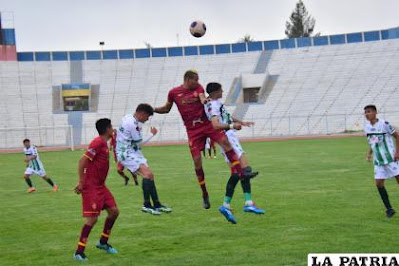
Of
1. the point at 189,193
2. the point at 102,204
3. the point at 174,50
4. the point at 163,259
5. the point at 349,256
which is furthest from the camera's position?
the point at 174,50

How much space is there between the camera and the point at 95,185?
905cm

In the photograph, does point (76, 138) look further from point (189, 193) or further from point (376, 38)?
point (189, 193)

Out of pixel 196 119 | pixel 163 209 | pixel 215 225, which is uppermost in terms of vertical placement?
pixel 196 119

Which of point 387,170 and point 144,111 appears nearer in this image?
point 387,170

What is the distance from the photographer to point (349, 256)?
22.9 ft

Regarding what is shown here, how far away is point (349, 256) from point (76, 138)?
48423 mm

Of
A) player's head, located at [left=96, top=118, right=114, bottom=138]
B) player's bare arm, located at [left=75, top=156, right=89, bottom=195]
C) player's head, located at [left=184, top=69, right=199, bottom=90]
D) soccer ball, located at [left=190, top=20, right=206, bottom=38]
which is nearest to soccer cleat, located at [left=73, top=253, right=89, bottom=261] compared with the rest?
player's bare arm, located at [left=75, top=156, right=89, bottom=195]

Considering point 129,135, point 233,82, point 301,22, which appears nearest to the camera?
point 129,135

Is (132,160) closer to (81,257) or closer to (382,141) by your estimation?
(81,257)

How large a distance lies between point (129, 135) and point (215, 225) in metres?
2.62

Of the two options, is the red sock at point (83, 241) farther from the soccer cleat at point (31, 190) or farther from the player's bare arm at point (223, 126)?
the soccer cleat at point (31, 190)

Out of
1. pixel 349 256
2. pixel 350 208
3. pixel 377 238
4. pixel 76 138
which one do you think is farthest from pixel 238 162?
pixel 76 138

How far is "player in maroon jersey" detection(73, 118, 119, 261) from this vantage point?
894 centimetres

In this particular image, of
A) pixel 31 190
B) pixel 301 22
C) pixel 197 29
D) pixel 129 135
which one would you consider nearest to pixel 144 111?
pixel 129 135
